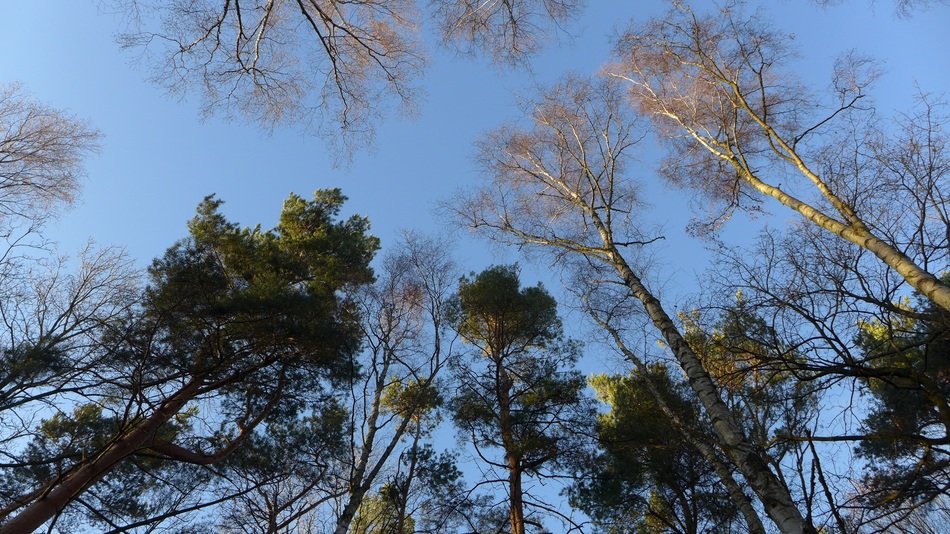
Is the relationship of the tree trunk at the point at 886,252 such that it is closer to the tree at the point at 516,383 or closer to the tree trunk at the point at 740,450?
the tree trunk at the point at 740,450

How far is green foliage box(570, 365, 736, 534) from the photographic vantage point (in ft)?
27.6

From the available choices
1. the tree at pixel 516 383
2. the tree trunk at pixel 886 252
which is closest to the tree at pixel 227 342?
the tree at pixel 516 383

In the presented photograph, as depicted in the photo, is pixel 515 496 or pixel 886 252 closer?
pixel 886 252

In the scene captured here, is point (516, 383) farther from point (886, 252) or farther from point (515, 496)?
point (886, 252)

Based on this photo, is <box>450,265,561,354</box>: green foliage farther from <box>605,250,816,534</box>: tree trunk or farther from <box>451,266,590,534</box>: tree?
<box>605,250,816,534</box>: tree trunk

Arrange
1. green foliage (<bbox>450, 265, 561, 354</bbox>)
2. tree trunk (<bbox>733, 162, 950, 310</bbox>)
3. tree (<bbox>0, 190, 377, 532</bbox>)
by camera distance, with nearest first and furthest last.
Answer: tree trunk (<bbox>733, 162, 950, 310</bbox>), tree (<bbox>0, 190, 377, 532</bbox>), green foliage (<bbox>450, 265, 561, 354</bbox>)

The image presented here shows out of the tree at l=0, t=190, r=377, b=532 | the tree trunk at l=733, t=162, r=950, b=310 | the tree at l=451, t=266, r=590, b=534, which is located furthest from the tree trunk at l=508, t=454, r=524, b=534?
the tree trunk at l=733, t=162, r=950, b=310

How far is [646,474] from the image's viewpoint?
919cm

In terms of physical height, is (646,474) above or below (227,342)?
below

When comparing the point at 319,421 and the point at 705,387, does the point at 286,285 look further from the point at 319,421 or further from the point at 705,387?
the point at 705,387

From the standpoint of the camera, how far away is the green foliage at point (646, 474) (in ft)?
27.6

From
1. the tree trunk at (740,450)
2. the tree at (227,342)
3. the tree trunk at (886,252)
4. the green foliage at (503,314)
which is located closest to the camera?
the tree trunk at (740,450)

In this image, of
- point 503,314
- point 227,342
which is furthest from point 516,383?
point 227,342

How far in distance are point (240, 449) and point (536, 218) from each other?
6791 mm
